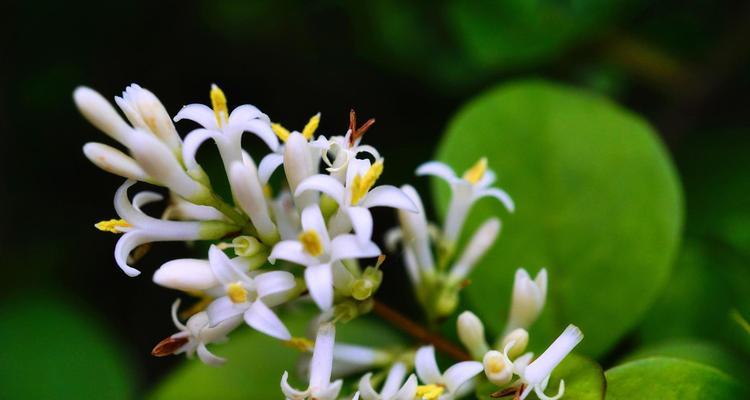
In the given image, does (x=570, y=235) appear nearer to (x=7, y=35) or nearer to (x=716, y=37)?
(x=716, y=37)

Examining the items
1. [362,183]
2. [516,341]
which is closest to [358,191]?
[362,183]

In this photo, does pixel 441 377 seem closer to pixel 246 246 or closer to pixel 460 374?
pixel 460 374

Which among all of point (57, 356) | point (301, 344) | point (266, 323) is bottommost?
point (57, 356)

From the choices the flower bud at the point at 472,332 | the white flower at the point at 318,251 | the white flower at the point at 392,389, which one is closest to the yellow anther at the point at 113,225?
the white flower at the point at 318,251

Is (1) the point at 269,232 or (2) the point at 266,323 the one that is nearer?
(2) the point at 266,323

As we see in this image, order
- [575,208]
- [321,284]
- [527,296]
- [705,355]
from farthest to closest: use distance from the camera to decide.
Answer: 1. [575,208]
2. [705,355]
3. [527,296]
4. [321,284]

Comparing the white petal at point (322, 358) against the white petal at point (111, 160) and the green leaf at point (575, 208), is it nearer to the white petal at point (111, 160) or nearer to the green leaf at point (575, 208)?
the white petal at point (111, 160)

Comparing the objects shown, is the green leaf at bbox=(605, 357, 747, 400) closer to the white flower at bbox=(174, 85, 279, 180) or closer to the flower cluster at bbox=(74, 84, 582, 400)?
the flower cluster at bbox=(74, 84, 582, 400)

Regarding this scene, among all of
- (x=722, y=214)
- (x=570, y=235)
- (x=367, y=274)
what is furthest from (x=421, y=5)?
(x=367, y=274)

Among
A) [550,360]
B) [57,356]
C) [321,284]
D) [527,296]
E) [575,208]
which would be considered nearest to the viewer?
[321,284]
